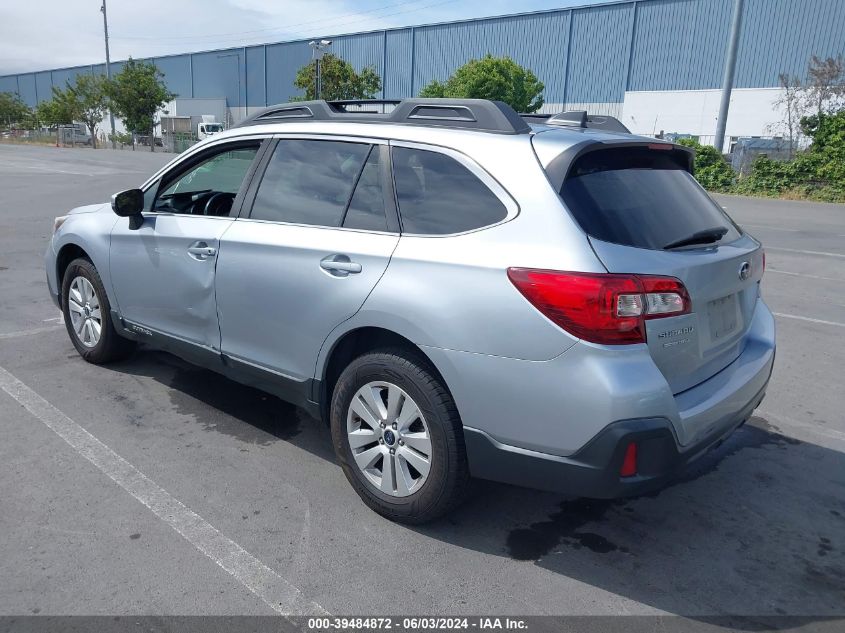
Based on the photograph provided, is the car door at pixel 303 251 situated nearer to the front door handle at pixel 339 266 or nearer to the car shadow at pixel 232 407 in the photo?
the front door handle at pixel 339 266

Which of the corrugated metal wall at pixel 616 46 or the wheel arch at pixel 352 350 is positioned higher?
the corrugated metal wall at pixel 616 46

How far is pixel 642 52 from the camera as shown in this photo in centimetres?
4525

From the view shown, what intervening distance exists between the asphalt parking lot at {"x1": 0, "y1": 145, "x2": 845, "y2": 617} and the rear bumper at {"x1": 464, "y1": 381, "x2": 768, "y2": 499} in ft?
1.47

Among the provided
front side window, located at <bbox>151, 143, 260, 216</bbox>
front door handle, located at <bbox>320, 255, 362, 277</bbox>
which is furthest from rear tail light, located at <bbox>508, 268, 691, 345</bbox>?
front side window, located at <bbox>151, 143, 260, 216</bbox>

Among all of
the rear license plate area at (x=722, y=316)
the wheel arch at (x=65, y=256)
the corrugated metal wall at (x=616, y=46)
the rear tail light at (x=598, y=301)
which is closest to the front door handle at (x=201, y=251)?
the wheel arch at (x=65, y=256)

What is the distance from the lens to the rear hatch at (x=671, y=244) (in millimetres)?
2715

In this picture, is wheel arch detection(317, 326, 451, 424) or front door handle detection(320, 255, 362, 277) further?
front door handle detection(320, 255, 362, 277)

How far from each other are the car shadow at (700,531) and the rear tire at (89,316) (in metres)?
1.24

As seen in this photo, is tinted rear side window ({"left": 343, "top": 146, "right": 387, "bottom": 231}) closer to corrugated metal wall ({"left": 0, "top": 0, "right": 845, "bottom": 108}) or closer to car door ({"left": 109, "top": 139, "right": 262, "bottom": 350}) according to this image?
car door ({"left": 109, "top": 139, "right": 262, "bottom": 350})

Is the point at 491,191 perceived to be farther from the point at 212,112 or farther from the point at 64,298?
the point at 212,112

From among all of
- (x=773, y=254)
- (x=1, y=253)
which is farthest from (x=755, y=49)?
(x=1, y=253)

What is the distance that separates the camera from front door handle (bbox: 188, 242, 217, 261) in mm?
3932

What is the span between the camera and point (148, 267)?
14.4ft

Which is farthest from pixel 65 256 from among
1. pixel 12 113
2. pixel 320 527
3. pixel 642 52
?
pixel 12 113
